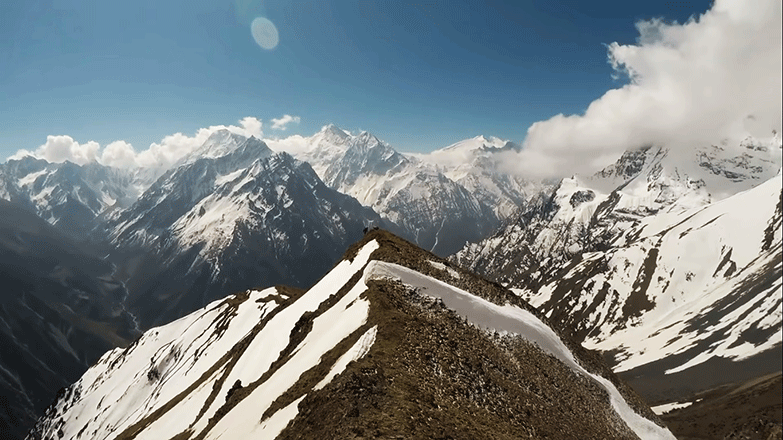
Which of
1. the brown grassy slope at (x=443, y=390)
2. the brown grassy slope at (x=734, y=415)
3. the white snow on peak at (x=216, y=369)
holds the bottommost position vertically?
the brown grassy slope at (x=734, y=415)

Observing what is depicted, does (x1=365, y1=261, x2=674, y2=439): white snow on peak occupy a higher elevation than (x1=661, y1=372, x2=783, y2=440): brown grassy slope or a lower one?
higher

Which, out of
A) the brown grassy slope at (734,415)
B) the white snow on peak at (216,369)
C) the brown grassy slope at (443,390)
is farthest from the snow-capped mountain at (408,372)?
the brown grassy slope at (734,415)

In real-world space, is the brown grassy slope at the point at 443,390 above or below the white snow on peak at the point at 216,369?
below

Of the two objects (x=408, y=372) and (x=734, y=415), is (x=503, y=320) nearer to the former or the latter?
(x=408, y=372)

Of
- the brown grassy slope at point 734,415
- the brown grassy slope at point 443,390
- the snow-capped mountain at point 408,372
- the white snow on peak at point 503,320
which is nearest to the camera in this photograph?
the brown grassy slope at point 443,390

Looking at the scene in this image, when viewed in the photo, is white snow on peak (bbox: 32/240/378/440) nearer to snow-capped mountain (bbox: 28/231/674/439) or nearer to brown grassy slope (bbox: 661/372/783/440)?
snow-capped mountain (bbox: 28/231/674/439)

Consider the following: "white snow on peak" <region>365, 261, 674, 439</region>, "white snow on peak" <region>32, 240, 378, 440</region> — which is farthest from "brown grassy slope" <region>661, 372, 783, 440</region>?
"white snow on peak" <region>32, 240, 378, 440</region>

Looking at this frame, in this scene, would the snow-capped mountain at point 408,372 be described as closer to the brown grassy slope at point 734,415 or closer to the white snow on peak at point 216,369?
the white snow on peak at point 216,369

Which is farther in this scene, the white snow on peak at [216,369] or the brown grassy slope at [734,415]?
the brown grassy slope at [734,415]

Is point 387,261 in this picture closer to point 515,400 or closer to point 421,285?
point 421,285

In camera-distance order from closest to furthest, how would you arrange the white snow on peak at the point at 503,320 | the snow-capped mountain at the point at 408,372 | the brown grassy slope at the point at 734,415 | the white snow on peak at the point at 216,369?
the snow-capped mountain at the point at 408,372 → the white snow on peak at the point at 216,369 → the white snow on peak at the point at 503,320 → the brown grassy slope at the point at 734,415
